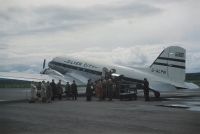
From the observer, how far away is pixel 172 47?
32.9 metres

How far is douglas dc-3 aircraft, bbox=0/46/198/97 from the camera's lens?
31.2 meters

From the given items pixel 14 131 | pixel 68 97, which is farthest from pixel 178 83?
pixel 14 131

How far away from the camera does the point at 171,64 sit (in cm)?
3234

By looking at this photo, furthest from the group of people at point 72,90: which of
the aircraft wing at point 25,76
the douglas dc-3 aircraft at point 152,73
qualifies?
the aircraft wing at point 25,76

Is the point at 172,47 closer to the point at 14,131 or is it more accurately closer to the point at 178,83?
the point at 178,83

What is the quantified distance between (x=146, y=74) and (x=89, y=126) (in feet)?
66.3

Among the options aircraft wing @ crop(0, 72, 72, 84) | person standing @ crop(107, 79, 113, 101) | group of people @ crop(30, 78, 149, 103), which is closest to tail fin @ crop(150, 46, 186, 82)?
group of people @ crop(30, 78, 149, 103)

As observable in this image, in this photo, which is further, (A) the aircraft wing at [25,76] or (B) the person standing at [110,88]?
(A) the aircraft wing at [25,76]

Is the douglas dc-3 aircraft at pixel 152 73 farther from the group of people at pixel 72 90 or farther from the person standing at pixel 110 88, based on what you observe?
the person standing at pixel 110 88

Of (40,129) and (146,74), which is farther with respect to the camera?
(146,74)

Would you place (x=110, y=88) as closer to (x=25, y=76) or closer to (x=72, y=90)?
(x=72, y=90)

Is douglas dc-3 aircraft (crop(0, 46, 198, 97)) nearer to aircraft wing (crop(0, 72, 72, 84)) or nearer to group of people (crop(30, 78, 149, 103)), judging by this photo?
aircraft wing (crop(0, 72, 72, 84))

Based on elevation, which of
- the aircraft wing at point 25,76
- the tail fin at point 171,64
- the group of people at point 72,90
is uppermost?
the tail fin at point 171,64

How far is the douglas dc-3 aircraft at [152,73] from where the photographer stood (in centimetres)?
3124
